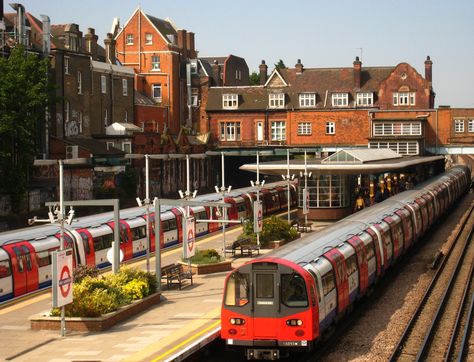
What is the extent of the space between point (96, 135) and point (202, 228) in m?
23.7

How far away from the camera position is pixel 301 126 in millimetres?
87812

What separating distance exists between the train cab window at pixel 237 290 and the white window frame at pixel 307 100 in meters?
70.5

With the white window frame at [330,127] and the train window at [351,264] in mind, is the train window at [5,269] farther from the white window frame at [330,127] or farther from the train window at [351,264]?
the white window frame at [330,127]

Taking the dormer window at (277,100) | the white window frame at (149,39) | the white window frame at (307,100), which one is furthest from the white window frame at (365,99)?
the white window frame at (149,39)

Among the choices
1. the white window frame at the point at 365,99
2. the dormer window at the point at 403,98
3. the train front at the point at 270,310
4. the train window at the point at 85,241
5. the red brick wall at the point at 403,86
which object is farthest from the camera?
the white window frame at the point at 365,99

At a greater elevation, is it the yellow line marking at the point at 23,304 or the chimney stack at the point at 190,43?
the chimney stack at the point at 190,43

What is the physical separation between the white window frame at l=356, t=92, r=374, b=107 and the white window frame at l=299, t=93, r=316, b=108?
481cm

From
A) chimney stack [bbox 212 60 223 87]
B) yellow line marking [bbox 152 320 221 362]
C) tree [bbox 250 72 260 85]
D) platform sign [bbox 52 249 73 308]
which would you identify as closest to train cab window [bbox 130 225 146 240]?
yellow line marking [bbox 152 320 221 362]

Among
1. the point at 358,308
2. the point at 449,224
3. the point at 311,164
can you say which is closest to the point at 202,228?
the point at 311,164

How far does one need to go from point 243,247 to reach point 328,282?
17.2 metres

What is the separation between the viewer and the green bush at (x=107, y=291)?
78.7 feet

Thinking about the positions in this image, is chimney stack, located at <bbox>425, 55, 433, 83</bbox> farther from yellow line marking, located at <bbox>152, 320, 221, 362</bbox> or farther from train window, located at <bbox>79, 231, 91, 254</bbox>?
yellow line marking, located at <bbox>152, 320, 221, 362</bbox>

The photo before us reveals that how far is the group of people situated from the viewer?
190 ft

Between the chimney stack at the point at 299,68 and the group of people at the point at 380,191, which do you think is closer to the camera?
the group of people at the point at 380,191
